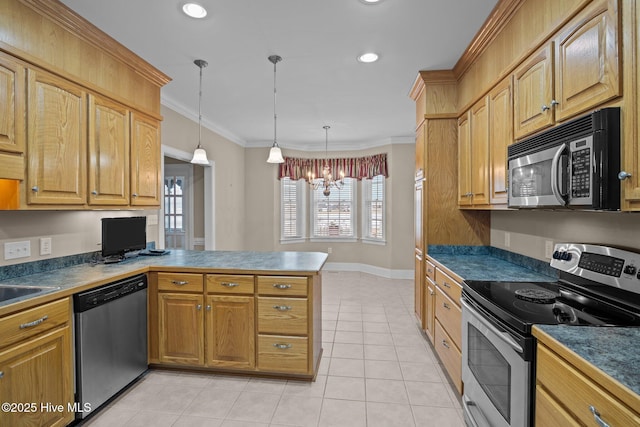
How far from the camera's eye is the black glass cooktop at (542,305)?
1376 mm

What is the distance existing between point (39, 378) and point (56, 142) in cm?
146

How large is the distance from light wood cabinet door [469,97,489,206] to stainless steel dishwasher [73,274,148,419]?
9.26 ft

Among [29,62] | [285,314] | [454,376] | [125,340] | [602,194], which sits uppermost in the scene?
[29,62]

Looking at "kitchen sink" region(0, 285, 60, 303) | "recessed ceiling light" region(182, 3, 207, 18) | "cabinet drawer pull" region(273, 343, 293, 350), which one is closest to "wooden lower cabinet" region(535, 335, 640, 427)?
"cabinet drawer pull" region(273, 343, 293, 350)

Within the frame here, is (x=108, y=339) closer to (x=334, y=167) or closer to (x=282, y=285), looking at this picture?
(x=282, y=285)

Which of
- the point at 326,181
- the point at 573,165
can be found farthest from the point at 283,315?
the point at 326,181

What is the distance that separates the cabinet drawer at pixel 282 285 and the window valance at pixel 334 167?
428 cm

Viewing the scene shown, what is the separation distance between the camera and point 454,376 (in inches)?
92.4

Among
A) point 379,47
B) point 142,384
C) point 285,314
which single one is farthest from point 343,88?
point 142,384

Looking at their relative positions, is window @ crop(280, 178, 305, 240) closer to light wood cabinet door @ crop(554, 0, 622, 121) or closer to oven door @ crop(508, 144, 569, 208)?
oven door @ crop(508, 144, 569, 208)

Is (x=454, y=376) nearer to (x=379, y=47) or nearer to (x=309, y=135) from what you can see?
(x=379, y=47)

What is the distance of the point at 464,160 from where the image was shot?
9.77 ft

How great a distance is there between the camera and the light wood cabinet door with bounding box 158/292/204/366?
258cm

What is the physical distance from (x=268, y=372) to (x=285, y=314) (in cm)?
51
